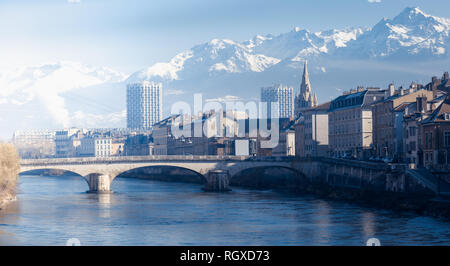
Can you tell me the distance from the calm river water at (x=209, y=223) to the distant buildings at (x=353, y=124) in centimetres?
2108

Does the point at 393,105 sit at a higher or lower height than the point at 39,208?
higher

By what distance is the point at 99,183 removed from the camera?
309 ft

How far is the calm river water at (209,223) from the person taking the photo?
1957 inches

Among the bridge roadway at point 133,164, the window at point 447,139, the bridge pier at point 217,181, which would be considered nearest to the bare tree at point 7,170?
the bridge roadway at point 133,164

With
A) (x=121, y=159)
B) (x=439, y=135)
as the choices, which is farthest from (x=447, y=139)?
(x=121, y=159)

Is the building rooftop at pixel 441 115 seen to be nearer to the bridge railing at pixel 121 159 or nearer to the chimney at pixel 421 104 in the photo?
the chimney at pixel 421 104

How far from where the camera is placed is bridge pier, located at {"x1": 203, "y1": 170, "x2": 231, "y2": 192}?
9762cm

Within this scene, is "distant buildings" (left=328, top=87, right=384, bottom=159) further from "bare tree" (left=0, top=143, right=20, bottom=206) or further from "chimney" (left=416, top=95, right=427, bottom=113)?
"bare tree" (left=0, top=143, right=20, bottom=206)

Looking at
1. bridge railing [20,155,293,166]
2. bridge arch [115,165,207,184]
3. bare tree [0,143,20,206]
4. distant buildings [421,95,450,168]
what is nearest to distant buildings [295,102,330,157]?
bridge arch [115,165,207,184]

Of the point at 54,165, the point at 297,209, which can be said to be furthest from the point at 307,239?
Answer: the point at 54,165
